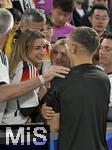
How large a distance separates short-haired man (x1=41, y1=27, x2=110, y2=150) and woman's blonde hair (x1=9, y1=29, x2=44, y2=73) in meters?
0.64

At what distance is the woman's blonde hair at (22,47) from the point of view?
13.1 feet

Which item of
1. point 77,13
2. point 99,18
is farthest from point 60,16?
point 77,13

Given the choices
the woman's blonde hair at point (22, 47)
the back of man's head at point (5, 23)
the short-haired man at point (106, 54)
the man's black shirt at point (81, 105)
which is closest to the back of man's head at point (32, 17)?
the short-haired man at point (106, 54)

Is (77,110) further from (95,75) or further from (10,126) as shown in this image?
(10,126)

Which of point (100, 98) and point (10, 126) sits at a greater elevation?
point (100, 98)

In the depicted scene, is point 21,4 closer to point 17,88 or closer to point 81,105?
point 17,88

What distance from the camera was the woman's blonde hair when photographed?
3992 mm

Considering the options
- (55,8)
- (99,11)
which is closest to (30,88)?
(55,8)

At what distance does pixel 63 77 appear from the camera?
3.46m

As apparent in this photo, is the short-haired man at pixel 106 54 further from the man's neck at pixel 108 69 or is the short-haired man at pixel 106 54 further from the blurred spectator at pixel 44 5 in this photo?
the blurred spectator at pixel 44 5

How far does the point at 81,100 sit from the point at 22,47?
928 mm

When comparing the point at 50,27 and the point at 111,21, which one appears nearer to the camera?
the point at 50,27

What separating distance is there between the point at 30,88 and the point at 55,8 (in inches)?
105

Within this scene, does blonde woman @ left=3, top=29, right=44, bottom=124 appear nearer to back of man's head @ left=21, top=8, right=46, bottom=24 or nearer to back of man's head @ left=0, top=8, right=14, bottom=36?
back of man's head @ left=0, top=8, right=14, bottom=36
